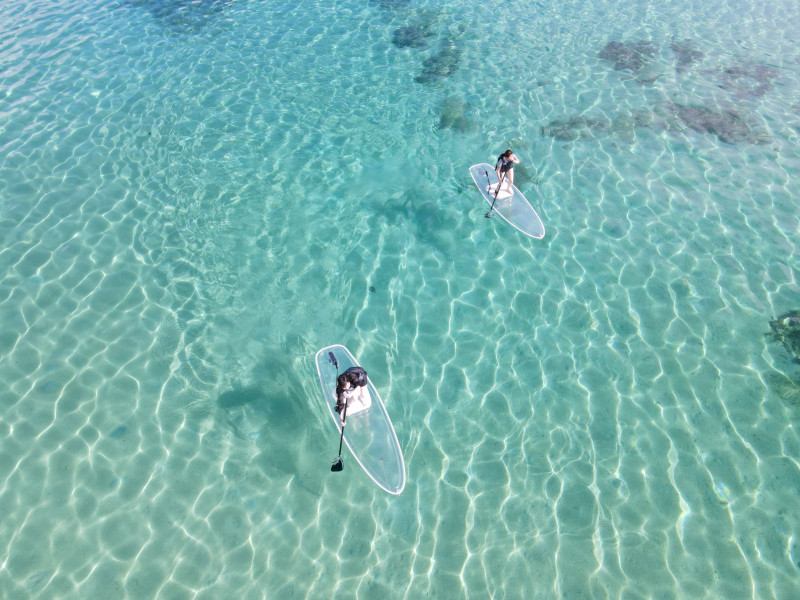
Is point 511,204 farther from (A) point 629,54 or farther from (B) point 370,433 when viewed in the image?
(A) point 629,54

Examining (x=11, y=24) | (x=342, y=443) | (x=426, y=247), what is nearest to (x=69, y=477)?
(x=342, y=443)

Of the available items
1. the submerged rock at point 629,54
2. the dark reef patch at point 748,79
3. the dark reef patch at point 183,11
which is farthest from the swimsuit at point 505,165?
the dark reef patch at point 183,11

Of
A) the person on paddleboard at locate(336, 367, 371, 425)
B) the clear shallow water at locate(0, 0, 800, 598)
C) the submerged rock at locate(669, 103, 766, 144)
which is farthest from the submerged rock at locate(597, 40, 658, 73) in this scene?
the person on paddleboard at locate(336, 367, 371, 425)

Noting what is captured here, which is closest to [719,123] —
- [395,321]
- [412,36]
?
[412,36]

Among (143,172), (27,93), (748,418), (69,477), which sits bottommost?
(748,418)

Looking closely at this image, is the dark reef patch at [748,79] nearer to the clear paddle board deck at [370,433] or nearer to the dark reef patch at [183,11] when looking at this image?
the clear paddle board deck at [370,433]

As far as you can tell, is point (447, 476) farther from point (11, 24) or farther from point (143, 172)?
point (11, 24)
